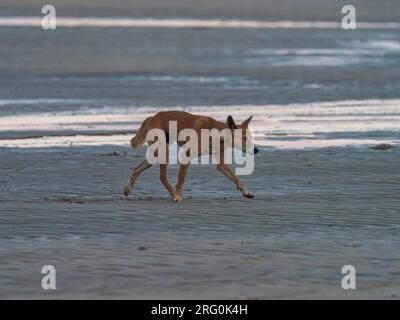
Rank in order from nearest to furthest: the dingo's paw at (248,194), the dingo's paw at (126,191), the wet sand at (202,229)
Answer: the wet sand at (202,229), the dingo's paw at (248,194), the dingo's paw at (126,191)

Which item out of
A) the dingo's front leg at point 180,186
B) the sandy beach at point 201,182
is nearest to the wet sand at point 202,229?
the sandy beach at point 201,182

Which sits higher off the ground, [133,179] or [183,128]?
[183,128]

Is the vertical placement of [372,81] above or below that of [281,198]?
above

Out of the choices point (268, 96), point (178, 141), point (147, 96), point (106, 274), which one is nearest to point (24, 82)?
point (147, 96)

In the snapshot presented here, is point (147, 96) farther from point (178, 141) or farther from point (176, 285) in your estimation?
point (176, 285)

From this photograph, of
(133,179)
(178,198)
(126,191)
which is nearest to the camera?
(178,198)

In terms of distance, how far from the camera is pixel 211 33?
47719 mm

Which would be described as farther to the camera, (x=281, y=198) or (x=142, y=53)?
(x=142, y=53)

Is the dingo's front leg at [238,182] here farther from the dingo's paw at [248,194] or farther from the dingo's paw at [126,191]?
the dingo's paw at [126,191]

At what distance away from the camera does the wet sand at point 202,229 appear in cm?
896

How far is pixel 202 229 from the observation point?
11.3m

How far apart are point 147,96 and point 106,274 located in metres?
16.4

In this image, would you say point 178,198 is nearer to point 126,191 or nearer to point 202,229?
point 126,191

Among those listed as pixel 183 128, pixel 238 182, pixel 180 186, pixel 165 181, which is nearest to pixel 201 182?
pixel 165 181
